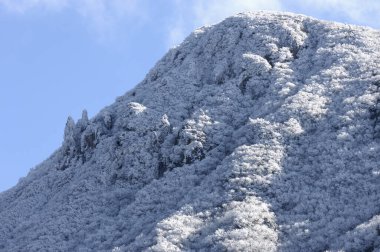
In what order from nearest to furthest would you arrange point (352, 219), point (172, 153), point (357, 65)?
point (352, 219) → point (172, 153) → point (357, 65)

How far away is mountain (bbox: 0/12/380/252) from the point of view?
35.2 m

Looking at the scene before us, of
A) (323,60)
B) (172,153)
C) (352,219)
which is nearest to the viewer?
(352,219)

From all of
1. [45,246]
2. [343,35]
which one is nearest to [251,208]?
[45,246]

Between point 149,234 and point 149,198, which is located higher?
point 149,198

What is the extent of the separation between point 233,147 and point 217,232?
13.3m

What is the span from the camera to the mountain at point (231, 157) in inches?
1387

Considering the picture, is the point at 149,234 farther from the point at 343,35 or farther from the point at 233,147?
the point at 343,35

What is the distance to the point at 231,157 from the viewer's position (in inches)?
1715

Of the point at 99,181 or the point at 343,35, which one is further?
the point at 343,35

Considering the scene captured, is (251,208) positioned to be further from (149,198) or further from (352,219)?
(149,198)

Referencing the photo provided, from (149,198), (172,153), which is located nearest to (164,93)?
(172,153)

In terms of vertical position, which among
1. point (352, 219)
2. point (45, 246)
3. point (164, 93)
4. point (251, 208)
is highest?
point (164, 93)

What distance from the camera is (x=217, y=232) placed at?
3434 centimetres

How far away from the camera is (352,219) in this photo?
32.6 metres
